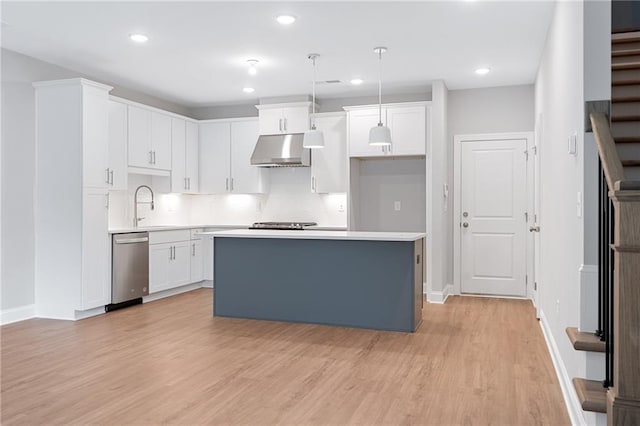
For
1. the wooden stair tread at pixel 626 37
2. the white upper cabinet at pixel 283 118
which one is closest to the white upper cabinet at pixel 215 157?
the white upper cabinet at pixel 283 118

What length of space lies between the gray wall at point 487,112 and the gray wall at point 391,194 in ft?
1.34

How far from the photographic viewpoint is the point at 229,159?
732cm

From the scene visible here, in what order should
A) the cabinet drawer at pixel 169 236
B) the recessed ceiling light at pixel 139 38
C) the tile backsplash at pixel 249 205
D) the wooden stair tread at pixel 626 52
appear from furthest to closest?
the tile backsplash at pixel 249 205
the cabinet drawer at pixel 169 236
the recessed ceiling light at pixel 139 38
the wooden stair tread at pixel 626 52

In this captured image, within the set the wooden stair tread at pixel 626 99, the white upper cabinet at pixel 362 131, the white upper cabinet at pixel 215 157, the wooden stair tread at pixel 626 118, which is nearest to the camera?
the wooden stair tread at pixel 626 118

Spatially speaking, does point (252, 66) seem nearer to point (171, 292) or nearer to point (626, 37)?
point (171, 292)

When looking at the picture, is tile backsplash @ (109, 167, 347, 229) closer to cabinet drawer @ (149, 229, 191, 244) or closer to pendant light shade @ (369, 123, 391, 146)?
cabinet drawer @ (149, 229, 191, 244)

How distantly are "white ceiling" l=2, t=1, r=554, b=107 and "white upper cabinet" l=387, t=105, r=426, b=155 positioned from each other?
1.12 ft

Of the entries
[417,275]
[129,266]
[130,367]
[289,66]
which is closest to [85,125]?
[129,266]

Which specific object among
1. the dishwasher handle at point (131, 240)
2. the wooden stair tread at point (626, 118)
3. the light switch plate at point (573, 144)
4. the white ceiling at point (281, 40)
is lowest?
the dishwasher handle at point (131, 240)

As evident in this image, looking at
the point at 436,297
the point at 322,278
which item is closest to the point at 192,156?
the point at 322,278

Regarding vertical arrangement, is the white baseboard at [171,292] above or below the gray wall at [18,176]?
below

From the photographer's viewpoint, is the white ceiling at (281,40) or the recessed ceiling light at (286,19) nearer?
the white ceiling at (281,40)

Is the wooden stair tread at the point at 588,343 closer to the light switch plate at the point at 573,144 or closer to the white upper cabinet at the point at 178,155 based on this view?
the light switch plate at the point at 573,144

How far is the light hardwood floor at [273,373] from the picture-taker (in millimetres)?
2805
